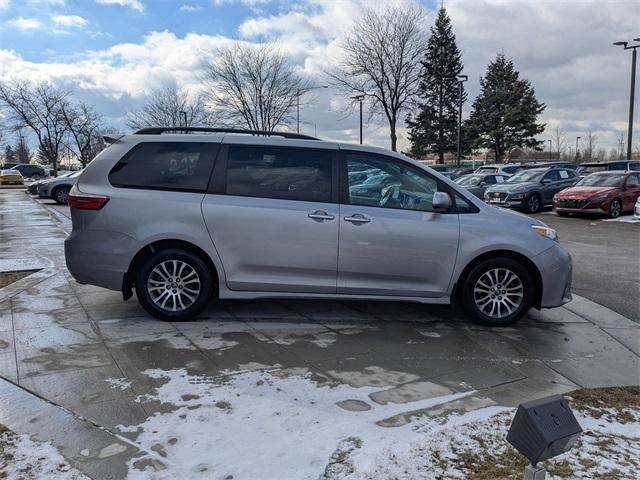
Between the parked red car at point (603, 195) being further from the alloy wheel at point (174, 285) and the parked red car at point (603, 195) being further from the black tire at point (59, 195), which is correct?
the black tire at point (59, 195)

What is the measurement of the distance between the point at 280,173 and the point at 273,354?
180 centimetres

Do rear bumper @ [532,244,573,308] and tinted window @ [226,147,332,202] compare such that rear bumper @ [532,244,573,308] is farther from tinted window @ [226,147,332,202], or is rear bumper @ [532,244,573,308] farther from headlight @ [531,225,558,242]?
tinted window @ [226,147,332,202]

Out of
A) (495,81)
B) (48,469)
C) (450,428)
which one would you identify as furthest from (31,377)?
(495,81)

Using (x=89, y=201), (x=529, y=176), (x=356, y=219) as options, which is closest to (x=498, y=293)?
(x=356, y=219)

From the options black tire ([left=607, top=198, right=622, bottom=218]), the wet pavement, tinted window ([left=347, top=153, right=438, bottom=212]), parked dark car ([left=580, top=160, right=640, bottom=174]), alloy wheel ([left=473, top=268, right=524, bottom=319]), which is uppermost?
parked dark car ([left=580, top=160, right=640, bottom=174])

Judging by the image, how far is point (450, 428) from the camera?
309 cm

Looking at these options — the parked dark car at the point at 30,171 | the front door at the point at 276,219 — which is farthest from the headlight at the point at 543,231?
the parked dark car at the point at 30,171

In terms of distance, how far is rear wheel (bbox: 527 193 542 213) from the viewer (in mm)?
18986

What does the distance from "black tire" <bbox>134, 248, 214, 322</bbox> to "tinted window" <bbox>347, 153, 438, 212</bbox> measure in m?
1.63

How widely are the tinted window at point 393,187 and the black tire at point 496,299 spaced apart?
0.80m

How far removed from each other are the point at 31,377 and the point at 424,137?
163 ft

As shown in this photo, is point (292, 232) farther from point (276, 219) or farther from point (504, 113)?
point (504, 113)

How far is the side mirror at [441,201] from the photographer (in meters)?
4.97

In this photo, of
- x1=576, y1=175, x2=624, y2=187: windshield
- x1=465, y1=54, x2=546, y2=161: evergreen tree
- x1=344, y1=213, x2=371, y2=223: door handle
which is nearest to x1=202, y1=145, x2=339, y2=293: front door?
x1=344, y1=213, x2=371, y2=223: door handle
